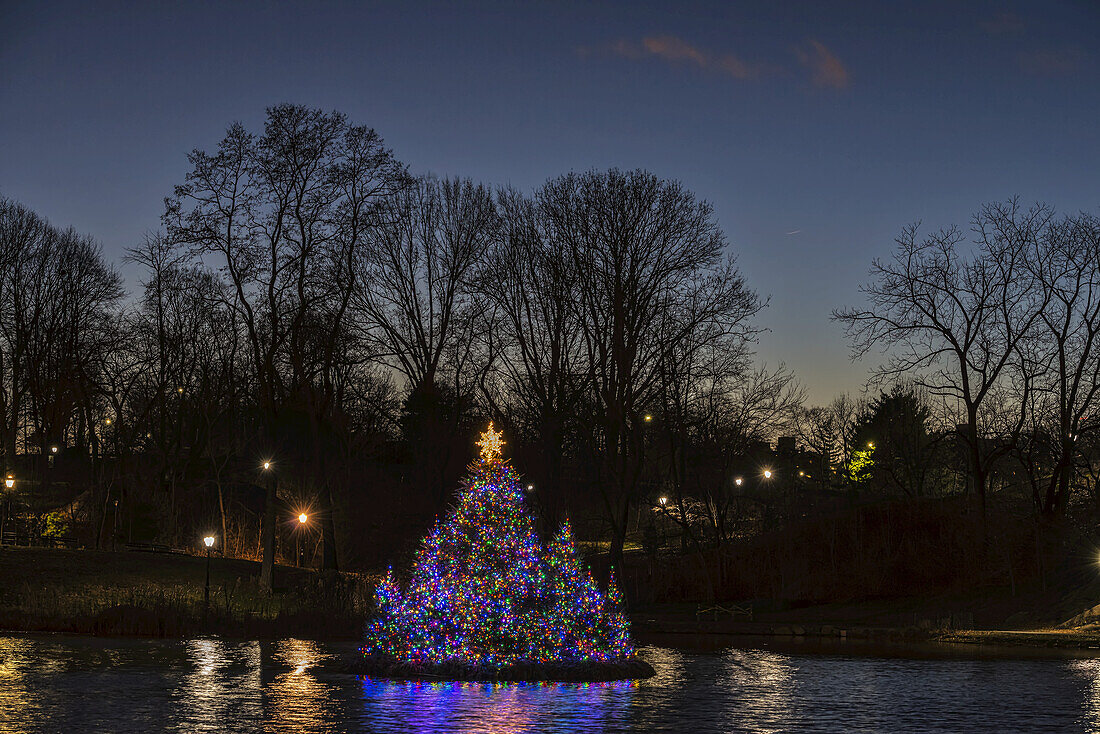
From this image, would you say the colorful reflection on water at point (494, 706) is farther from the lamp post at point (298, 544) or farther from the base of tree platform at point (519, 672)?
the lamp post at point (298, 544)

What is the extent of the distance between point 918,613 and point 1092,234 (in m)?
16.2

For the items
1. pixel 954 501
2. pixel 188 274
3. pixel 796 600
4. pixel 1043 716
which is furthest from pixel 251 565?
pixel 1043 716

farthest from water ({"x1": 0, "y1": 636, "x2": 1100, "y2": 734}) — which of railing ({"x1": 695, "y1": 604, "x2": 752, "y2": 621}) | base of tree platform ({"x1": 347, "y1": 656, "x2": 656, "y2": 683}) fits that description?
railing ({"x1": 695, "y1": 604, "x2": 752, "y2": 621})

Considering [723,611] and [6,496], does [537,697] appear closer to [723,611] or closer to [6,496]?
[723,611]

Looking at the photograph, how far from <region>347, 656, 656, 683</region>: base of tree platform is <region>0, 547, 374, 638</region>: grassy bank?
1270 cm

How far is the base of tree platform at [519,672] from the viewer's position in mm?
20391

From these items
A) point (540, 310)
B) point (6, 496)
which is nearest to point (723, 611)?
point (540, 310)

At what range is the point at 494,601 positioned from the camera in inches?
821

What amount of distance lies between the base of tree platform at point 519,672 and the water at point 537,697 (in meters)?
0.85

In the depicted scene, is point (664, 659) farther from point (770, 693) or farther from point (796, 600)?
point (796, 600)

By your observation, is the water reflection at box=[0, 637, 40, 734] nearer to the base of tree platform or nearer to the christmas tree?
the base of tree platform

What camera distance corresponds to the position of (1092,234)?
40.8 m

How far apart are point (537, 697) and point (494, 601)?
3.69 m

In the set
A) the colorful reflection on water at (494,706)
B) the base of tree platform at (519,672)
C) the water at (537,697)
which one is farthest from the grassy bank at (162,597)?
the colorful reflection on water at (494,706)
